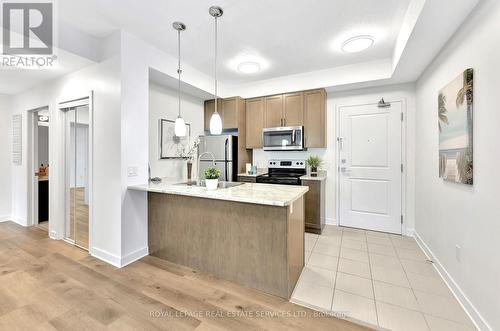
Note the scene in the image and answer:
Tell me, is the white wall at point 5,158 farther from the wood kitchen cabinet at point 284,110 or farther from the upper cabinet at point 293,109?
the upper cabinet at point 293,109

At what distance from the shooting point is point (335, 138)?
3887 mm

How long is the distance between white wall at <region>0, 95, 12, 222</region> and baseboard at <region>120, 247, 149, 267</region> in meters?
3.58

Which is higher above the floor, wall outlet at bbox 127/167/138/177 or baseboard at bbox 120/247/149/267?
wall outlet at bbox 127/167/138/177

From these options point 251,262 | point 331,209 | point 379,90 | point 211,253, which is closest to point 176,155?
point 211,253

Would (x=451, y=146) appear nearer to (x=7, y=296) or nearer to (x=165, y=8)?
(x=165, y=8)

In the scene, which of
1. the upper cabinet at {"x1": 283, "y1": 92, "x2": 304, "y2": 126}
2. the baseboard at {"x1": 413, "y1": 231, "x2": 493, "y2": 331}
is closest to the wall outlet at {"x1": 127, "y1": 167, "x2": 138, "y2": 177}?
the upper cabinet at {"x1": 283, "y1": 92, "x2": 304, "y2": 126}

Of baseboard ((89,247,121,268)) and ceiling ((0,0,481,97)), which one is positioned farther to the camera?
baseboard ((89,247,121,268))

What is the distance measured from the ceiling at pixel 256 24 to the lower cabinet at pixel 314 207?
6.40 feet

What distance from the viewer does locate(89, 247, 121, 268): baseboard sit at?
247 centimetres

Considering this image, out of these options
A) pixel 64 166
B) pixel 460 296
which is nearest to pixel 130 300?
pixel 64 166

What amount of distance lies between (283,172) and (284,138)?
682 mm

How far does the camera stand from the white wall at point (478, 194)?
4.75 ft

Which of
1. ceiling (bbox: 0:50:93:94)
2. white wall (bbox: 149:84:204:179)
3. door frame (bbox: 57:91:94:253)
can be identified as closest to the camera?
ceiling (bbox: 0:50:93:94)

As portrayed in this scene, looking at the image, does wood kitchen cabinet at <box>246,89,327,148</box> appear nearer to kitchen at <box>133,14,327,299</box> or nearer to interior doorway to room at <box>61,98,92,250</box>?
kitchen at <box>133,14,327,299</box>
